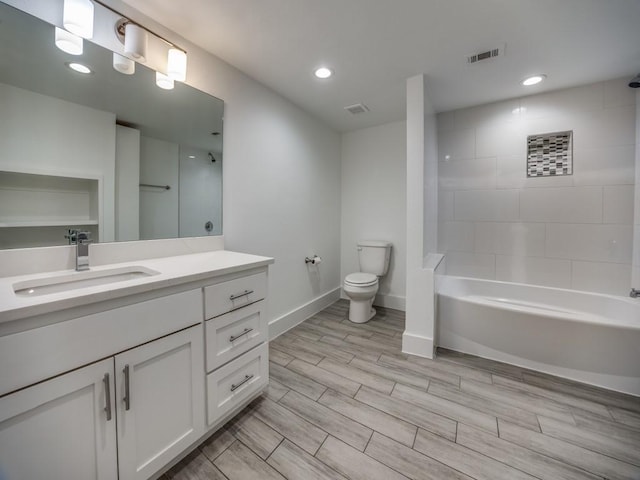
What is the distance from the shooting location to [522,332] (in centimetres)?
184

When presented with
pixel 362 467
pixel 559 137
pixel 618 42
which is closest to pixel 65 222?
pixel 362 467

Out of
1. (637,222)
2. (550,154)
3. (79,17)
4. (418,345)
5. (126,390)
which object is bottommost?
(418,345)

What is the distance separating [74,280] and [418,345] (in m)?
2.21

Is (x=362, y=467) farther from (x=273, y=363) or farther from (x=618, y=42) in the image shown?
(x=618, y=42)

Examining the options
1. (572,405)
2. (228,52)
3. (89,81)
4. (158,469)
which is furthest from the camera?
(228,52)

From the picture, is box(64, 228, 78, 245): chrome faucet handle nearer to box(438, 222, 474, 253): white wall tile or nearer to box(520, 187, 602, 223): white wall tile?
box(438, 222, 474, 253): white wall tile

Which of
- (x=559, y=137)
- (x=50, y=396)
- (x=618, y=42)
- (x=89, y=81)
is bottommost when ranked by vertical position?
(x=50, y=396)

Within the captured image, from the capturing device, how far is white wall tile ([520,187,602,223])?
83.4 inches

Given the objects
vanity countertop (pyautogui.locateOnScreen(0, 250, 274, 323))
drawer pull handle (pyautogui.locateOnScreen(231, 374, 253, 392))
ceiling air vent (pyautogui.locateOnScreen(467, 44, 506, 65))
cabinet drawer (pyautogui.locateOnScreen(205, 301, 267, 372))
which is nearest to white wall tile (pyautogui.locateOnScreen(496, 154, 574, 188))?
ceiling air vent (pyautogui.locateOnScreen(467, 44, 506, 65))

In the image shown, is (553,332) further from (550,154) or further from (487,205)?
(550,154)

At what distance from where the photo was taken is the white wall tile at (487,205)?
242 centimetres

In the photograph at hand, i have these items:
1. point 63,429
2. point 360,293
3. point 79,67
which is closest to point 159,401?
point 63,429

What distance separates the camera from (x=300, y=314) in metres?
2.61

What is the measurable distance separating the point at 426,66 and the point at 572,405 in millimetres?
2426
